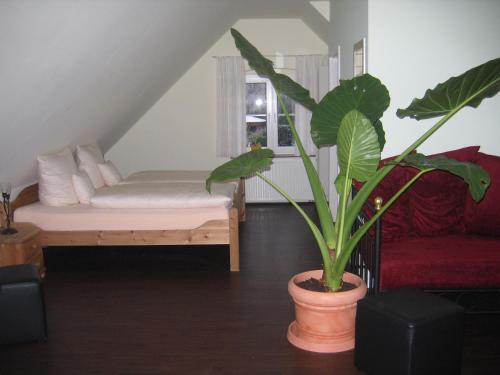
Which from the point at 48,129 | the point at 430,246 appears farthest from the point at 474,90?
the point at 48,129

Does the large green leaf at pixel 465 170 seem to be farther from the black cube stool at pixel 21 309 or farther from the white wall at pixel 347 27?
the black cube stool at pixel 21 309

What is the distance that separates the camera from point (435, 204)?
3338mm

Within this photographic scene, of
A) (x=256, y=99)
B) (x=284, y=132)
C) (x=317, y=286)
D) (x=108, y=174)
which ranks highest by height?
(x=256, y=99)

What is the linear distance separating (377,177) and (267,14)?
15.0 feet

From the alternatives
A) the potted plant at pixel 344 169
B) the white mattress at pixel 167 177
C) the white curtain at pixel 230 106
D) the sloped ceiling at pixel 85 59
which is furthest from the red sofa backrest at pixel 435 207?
the white curtain at pixel 230 106

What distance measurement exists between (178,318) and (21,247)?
55.4 inches

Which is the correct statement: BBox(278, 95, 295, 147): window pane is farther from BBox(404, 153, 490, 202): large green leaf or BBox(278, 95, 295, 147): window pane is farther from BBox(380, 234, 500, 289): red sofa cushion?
BBox(404, 153, 490, 202): large green leaf

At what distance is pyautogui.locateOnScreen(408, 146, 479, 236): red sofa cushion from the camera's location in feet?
10.9

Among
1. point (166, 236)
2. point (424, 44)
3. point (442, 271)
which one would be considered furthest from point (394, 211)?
point (166, 236)

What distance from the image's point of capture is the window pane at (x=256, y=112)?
24.0 feet

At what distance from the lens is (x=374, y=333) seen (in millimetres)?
2434

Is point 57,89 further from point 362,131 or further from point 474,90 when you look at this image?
point 474,90

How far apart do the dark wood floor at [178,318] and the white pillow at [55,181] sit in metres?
0.58

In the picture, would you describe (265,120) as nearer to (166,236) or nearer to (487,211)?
(166,236)
